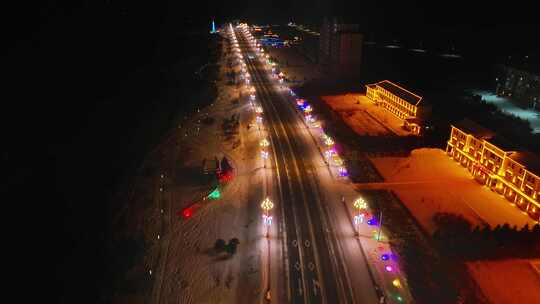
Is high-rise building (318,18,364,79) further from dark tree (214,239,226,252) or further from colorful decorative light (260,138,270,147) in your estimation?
dark tree (214,239,226,252)

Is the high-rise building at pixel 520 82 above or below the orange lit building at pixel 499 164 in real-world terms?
above

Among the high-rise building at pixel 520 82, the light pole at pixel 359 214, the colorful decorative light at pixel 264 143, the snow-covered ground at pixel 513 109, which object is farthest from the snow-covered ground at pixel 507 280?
the high-rise building at pixel 520 82

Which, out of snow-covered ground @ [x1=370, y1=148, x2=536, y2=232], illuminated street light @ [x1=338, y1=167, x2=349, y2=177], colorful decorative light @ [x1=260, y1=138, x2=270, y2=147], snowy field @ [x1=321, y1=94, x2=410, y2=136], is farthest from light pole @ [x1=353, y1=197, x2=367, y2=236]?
snowy field @ [x1=321, y1=94, x2=410, y2=136]

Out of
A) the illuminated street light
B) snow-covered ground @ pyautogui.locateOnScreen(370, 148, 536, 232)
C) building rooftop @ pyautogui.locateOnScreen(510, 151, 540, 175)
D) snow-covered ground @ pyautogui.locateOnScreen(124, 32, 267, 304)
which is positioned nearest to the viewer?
snow-covered ground @ pyautogui.locateOnScreen(124, 32, 267, 304)

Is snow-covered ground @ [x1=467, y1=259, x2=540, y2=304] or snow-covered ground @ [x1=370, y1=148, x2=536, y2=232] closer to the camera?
snow-covered ground @ [x1=467, y1=259, x2=540, y2=304]

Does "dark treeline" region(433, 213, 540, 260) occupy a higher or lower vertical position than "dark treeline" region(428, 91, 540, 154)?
lower

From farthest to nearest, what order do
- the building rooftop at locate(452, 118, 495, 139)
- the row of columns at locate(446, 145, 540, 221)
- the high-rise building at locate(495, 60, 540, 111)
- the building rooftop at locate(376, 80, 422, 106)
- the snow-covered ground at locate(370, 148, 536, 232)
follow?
the high-rise building at locate(495, 60, 540, 111)
the building rooftop at locate(376, 80, 422, 106)
the building rooftop at locate(452, 118, 495, 139)
the snow-covered ground at locate(370, 148, 536, 232)
the row of columns at locate(446, 145, 540, 221)

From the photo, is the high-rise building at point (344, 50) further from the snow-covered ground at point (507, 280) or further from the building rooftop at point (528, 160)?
the snow-covered ground at point (507, 280)

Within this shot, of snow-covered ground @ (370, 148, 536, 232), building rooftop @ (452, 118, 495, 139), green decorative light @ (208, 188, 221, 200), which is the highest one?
building rooftop @ (452, 118, 495, 139)
